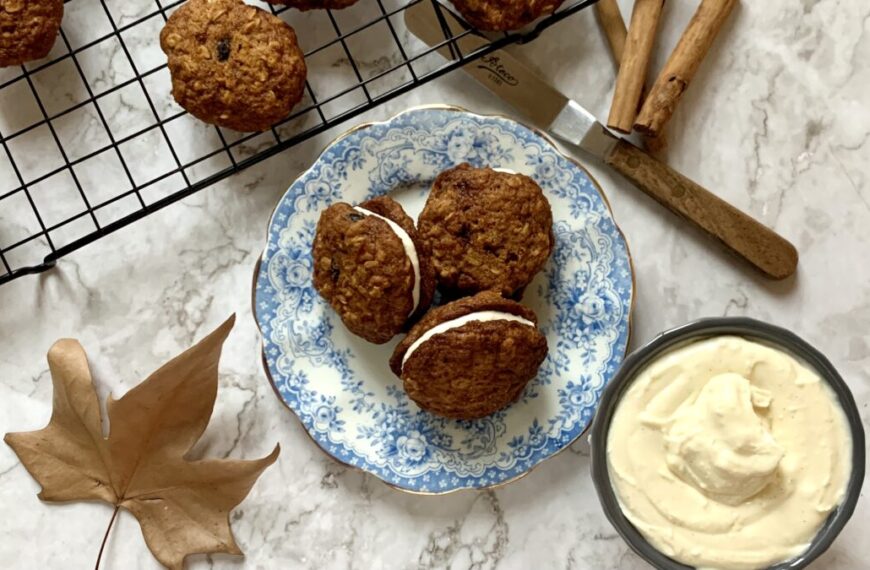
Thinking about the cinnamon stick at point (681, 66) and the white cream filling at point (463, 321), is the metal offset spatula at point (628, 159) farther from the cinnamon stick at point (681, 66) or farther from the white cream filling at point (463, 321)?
the white cream filling at point (463, 321)

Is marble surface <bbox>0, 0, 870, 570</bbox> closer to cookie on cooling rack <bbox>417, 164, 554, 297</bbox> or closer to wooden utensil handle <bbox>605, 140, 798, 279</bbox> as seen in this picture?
wooden utensil handle <bbox>605, 140, 798, 279</bbox>

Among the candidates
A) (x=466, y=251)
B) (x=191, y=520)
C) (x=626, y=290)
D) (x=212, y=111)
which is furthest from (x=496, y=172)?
(x=191, y=520)

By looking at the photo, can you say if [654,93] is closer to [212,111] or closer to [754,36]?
[754,36]

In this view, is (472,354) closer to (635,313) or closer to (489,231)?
(489,231)

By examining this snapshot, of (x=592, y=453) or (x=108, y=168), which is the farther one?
(x=108, y=168)

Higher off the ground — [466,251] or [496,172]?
[496,172]
